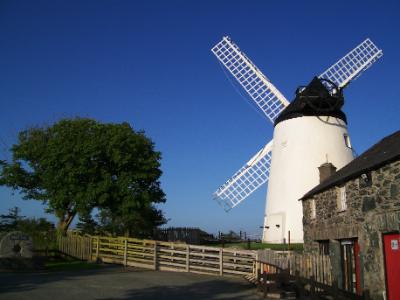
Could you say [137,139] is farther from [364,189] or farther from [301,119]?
[364,189]

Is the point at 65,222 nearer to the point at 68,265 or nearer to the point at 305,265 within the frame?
the point at 68,265

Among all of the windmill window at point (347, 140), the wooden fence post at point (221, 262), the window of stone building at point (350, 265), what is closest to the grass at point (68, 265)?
the wooden fence post at point (221, 262)

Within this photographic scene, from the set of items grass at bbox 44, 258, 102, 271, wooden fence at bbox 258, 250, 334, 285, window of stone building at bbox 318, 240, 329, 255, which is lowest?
grass at bbox 44, 258, 102, 271

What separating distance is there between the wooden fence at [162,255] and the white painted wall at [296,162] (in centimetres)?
428

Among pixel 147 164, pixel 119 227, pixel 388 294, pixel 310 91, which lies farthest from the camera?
pixel 119 227

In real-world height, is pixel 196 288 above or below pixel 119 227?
below

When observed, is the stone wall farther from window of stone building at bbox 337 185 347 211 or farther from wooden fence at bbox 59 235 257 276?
wooden fence at bbox 59 235 257 276

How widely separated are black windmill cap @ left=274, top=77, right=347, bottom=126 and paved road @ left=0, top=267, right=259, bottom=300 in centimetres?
1176

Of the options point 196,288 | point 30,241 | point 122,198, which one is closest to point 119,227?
point 122,198

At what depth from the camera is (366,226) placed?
13758mm

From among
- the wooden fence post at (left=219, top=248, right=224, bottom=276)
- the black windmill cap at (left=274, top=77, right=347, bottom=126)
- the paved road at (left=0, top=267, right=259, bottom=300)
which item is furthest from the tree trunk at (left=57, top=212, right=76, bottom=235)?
the black windmill cap at (left=274, top=77, right=347, bottom=126)

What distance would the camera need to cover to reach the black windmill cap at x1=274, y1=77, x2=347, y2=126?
26703 millimetres

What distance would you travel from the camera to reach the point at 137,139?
99.9 feet

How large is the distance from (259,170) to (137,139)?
8.77m
